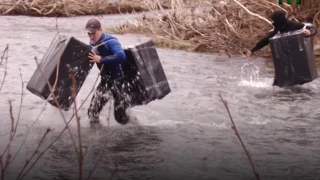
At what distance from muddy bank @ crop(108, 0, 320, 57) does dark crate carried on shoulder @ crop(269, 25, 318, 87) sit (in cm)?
517

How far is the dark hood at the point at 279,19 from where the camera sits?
10.7 m

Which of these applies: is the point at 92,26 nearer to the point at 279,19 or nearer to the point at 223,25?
the point at 279,19

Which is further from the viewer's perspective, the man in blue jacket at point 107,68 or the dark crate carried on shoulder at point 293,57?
the dark crate carried on shoulder at point 293,57

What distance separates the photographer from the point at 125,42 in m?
18.9

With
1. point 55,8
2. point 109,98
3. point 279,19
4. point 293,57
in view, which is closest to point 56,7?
point 55,8

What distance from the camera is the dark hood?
10.7 meters

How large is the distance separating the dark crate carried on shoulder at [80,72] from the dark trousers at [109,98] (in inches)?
4.2

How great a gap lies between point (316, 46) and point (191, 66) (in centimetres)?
369

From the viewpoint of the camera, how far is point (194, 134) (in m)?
8.45

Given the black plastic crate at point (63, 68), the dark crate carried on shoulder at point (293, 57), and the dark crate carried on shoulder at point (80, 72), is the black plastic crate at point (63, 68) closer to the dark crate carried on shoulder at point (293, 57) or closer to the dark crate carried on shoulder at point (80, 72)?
the dark crate carried on shoulder at point (80, 72)

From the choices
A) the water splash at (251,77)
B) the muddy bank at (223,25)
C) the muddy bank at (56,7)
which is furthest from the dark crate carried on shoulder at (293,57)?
the muddy bank at (56,7)

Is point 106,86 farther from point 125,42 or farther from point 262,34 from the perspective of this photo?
point 125,42

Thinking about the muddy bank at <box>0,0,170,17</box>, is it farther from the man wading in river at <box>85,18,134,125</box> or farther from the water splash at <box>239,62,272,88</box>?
the man wading in river at <box>85,18,134,125</box>

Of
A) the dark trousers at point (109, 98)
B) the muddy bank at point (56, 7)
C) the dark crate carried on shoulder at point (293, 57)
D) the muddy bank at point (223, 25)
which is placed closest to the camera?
the dark trousers at point (109, 98)
